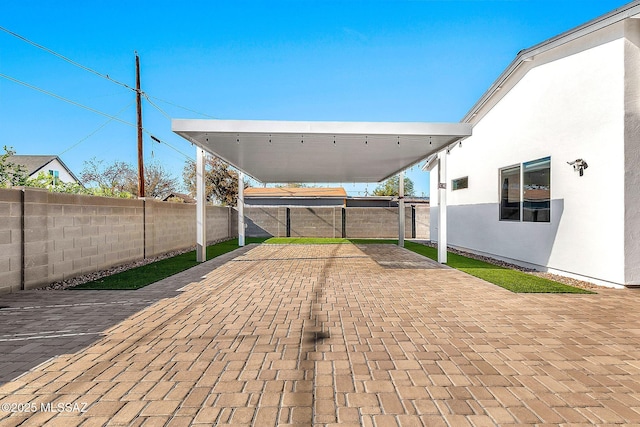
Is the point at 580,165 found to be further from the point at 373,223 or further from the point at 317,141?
the point at 373,223

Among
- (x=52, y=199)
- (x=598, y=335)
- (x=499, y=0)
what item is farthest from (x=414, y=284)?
(x=499, y=0)

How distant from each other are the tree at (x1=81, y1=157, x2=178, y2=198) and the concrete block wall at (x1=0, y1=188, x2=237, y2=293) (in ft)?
63.1

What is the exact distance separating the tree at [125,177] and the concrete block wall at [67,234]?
19220mm

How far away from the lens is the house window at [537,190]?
7.90m

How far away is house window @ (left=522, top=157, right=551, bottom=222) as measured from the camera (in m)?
7.90

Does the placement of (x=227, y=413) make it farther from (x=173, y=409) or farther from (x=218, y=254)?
(x=218, y=254)

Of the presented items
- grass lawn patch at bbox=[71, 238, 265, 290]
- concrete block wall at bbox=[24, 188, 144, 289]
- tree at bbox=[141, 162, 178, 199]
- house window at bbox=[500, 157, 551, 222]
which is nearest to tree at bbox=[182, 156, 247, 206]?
tree at bbox=[141, 162, 178, 199]

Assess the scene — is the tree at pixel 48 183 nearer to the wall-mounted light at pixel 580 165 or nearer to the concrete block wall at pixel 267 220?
the wall-mounted light at pixel 580 165

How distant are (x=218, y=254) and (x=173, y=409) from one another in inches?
388

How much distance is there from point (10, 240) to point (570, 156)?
1032cm

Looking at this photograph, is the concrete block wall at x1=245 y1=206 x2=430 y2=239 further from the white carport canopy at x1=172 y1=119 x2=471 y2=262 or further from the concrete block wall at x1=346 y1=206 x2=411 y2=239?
the white carport canopy at x1=172 y1=119 x2=471 y2=262

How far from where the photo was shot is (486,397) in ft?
8.32

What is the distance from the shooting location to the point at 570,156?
7.18 meters

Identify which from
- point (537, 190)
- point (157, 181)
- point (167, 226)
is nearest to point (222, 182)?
point (157, 181)
